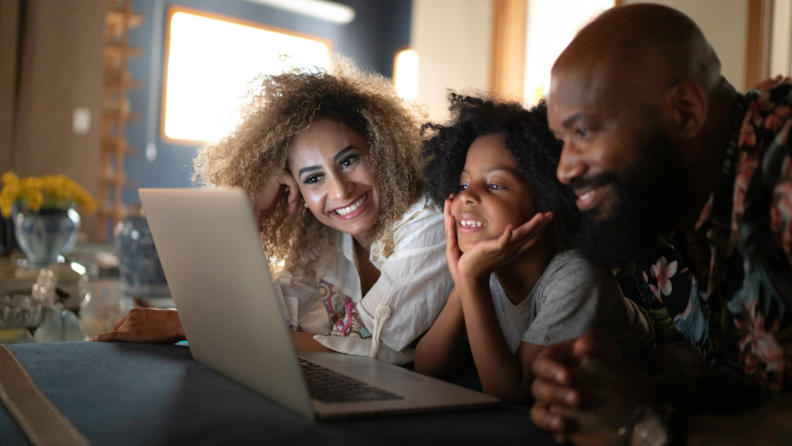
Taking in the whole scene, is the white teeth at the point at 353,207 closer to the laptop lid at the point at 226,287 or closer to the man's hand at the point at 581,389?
the laptop lid at the point at 226,287

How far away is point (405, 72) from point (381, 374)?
493 cm

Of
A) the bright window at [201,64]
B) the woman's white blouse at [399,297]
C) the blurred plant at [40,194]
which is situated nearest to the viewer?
the woman's white blouse at [399,297]

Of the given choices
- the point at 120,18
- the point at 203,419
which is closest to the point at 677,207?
the point at 203,419

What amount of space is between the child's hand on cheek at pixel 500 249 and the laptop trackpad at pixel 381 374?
19 centimetres

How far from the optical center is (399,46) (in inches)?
223

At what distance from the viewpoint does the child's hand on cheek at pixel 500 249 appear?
0.92 meters

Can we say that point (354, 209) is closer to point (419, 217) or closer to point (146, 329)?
point (419, 217)

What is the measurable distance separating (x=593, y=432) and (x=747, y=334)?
0.30 meters

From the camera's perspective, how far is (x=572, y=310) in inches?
36.6

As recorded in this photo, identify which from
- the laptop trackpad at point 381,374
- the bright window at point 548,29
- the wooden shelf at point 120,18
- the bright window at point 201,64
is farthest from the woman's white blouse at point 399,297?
the bright window at point 201,64

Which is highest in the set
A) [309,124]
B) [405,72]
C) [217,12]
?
[217,12]

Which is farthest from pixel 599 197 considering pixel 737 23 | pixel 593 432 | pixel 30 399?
pixel 737 23

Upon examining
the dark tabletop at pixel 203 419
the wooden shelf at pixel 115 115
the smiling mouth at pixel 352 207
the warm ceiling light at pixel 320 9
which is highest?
the warm ceiling light at pixel 320 9

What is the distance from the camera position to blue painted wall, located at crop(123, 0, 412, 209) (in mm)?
4547
